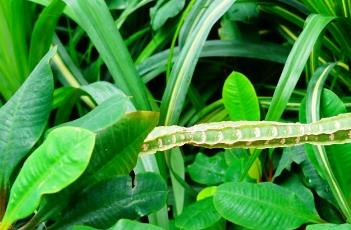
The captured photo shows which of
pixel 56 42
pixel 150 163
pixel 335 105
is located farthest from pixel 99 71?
pixel 335 105

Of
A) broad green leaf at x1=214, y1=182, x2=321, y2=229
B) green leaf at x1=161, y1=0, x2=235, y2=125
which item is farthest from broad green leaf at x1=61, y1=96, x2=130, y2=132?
green leaf at x1=161, y1=0, x2=235, y2=125

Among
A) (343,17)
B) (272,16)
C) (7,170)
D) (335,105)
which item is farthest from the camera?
(272,16)

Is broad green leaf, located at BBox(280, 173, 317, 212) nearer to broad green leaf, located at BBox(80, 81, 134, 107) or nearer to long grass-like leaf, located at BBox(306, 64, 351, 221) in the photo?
long grass-like leaf, located at BBox(306, 64, 351, 221)

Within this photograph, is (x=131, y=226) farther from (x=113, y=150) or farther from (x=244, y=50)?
(x=244, y=50)

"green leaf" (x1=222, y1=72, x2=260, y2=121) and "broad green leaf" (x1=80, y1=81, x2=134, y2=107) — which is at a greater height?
"broad green leaf" (x1=80, y1=81, x2=134, y2=107)

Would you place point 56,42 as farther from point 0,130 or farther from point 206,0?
point 0,130

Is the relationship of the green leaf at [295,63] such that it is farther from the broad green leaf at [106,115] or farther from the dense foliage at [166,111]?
the broad green leaf at [106,115]
